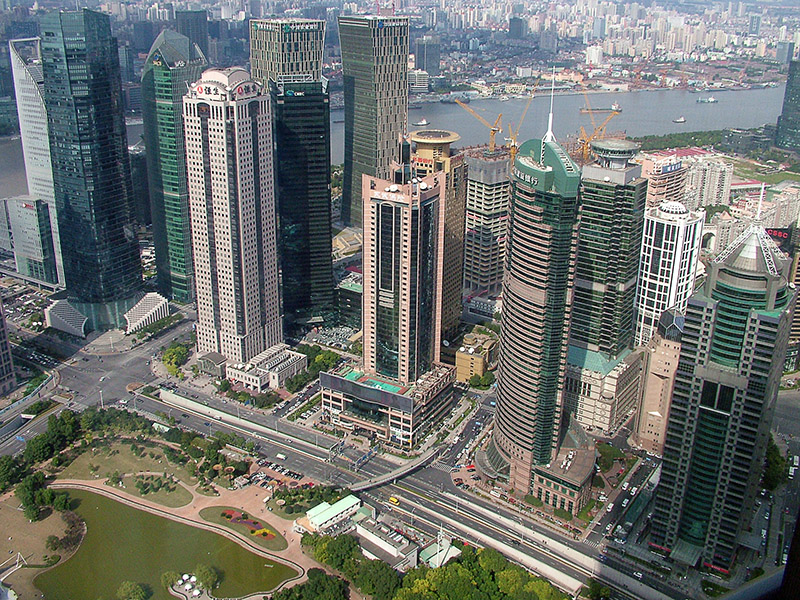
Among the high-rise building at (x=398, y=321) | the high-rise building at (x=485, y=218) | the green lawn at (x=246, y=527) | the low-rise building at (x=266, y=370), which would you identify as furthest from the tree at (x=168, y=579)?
the high-rise building at (x=485, y=218)

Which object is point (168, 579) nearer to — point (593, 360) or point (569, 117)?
point (593, 360)

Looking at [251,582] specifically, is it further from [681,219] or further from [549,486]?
[681,219]

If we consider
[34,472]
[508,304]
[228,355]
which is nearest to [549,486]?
[508,304]

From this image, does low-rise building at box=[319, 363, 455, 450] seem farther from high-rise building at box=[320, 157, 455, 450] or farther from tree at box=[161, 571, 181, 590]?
tree at box=[161, 571, 181, 590]

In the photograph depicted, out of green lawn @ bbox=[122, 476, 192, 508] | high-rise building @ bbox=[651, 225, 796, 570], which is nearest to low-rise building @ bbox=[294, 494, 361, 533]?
green lawn @ bbox=[122, 476, 192, 508]

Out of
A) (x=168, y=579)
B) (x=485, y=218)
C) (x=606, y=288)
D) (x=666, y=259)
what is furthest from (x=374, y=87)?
(x=168, y=579)
